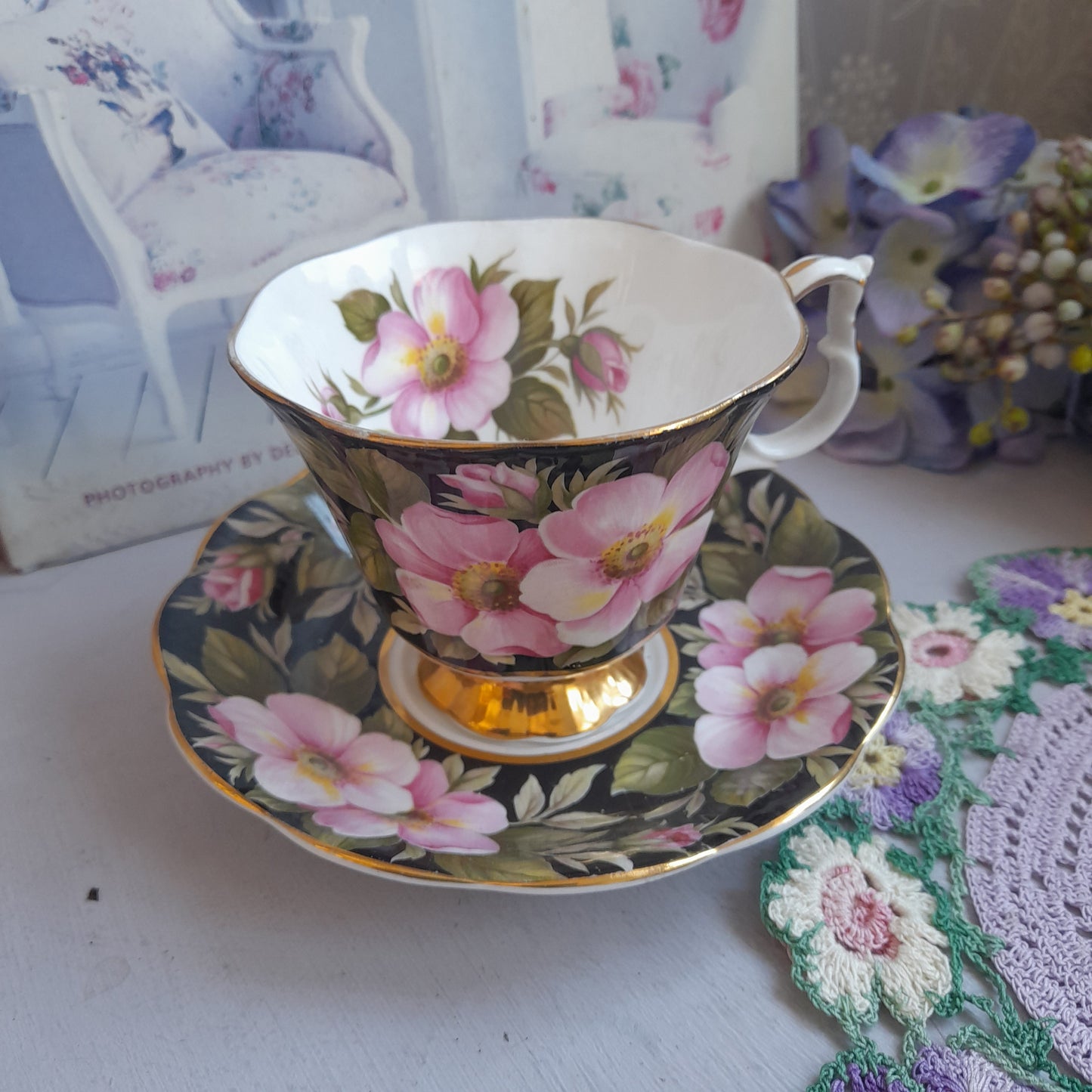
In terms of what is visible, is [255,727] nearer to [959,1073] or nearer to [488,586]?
[488,586]

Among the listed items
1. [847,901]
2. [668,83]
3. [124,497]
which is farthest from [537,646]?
[668,83]

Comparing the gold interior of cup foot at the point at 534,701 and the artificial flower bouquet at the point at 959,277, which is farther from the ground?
the artificial flower bouquet at the point at 959,277

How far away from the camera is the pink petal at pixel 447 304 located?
59 centimetres

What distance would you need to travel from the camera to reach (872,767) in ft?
1.50

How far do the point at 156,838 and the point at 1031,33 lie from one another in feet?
2.68

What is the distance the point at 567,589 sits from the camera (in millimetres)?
413

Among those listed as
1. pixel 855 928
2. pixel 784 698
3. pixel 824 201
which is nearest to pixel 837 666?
pixel 784 698

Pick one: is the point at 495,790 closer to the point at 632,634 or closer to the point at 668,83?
the point at 632,634

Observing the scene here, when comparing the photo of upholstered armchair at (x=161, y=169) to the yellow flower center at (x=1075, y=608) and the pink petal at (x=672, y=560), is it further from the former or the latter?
the yellow flower center at (x=1075, y=608)

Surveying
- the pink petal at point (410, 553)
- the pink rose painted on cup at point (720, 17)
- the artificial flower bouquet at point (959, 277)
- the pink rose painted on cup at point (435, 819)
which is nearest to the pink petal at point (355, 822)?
the pink rose painted on cup at point (435, 819)

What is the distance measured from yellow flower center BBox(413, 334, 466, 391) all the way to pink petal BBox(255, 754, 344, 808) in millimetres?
275

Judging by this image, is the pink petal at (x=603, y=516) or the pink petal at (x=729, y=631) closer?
the pink petal at (x=603, y=516)

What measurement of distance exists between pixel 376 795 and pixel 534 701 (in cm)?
9

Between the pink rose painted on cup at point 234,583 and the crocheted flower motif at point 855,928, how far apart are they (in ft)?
1.03
